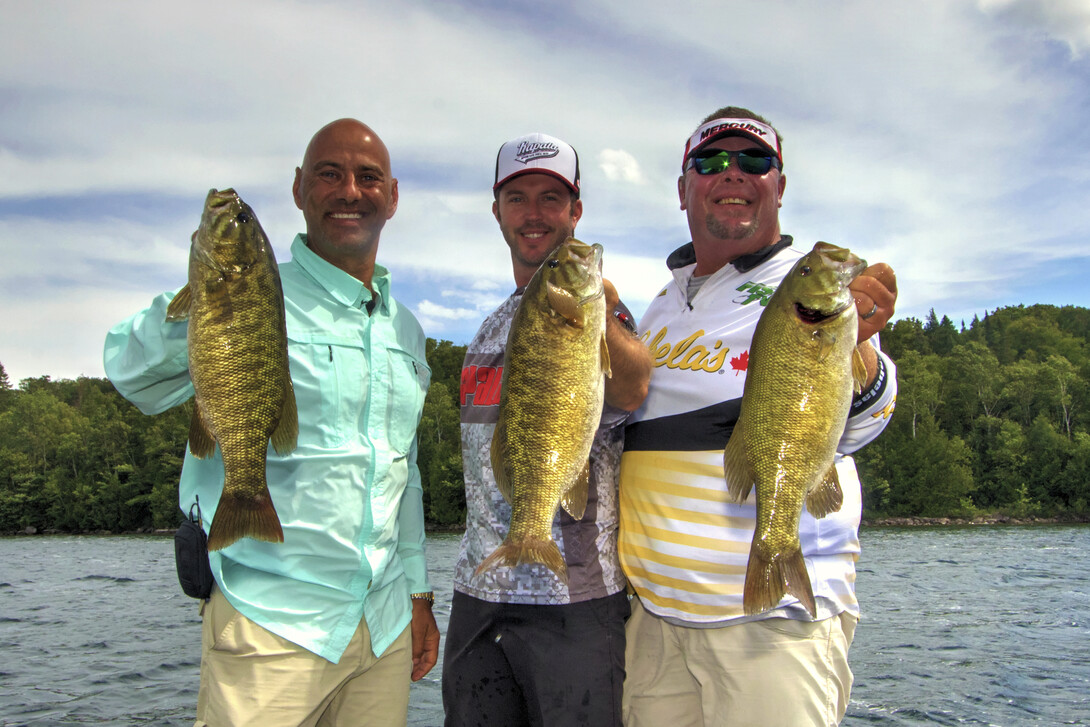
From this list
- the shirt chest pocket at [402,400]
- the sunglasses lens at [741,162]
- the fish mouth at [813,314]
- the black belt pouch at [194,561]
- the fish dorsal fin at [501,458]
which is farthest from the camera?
the sunglasses lens at [741,162]

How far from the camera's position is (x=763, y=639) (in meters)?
3.37

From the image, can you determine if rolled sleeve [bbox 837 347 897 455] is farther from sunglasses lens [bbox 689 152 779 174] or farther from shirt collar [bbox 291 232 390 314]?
shirt collar [bbox 291 232 390 314]

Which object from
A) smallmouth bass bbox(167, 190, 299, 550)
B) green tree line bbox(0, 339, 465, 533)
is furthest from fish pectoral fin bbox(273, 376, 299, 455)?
green tree line bbox(0, 339, 465, 533)

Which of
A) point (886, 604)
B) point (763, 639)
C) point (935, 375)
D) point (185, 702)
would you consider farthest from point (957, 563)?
point (935, 375)

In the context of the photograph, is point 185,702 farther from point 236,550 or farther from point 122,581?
point 122,581

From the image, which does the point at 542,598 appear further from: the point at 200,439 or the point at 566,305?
the point at 200,439

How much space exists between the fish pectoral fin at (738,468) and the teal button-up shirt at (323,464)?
1.75 m

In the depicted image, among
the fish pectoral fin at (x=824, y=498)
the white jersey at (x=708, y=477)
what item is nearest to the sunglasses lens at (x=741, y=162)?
the white jersey at (x=708, y=477)

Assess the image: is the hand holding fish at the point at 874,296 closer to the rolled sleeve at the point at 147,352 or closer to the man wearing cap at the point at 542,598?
the man wearing cap at the point at 542,598

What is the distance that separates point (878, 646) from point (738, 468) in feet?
59.8

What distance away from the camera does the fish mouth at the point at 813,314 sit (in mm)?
2922

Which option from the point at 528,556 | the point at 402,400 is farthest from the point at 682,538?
the point at 402,400

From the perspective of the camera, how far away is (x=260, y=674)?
11.2 ft

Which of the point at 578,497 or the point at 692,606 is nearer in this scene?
the point at 578,497
